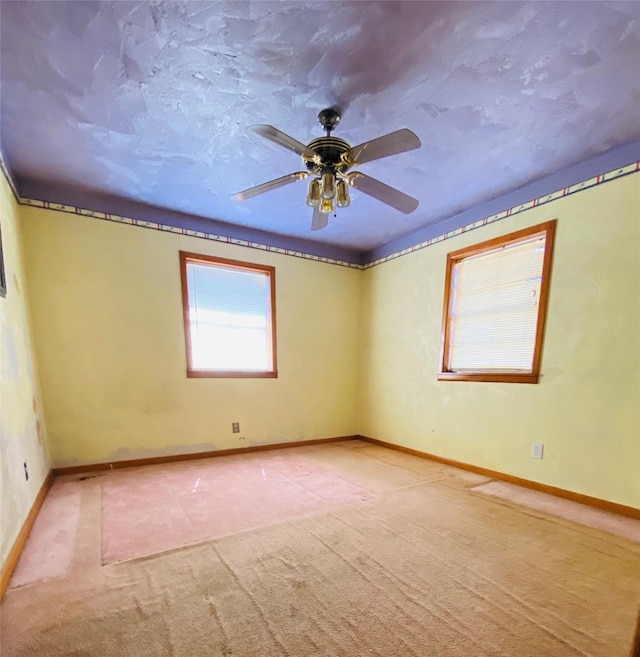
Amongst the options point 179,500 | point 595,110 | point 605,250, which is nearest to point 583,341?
point 605,250

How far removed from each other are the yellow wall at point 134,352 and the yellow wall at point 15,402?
21cm

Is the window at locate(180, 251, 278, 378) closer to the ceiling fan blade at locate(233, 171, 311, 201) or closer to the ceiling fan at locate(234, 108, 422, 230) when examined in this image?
the ceiling fan blade at locate(233, 171, 311, 201)

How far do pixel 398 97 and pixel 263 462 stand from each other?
326 centimetres

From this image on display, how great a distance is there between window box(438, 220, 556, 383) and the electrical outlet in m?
0.53

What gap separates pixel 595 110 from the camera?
1.76m

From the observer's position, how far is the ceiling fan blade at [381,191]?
1869mm

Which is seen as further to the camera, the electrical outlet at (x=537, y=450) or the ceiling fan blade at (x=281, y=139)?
the electrical outlet at (x=537, y=450)

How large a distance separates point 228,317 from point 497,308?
9.17 ft

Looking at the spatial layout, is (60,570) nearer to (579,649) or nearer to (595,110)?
(579,649)

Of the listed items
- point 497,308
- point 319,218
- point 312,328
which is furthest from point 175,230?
point 497,308

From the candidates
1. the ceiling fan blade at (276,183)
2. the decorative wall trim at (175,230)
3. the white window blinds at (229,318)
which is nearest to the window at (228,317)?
the white window blinds at (229,318)

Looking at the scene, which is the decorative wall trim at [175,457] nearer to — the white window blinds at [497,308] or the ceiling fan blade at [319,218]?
the white window blinds at [497,308]

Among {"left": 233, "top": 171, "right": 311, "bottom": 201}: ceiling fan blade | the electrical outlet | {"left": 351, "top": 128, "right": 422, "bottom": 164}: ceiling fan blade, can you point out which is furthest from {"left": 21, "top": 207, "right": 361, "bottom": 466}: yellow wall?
the electrical outlet

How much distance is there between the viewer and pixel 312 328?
13.2 feet
